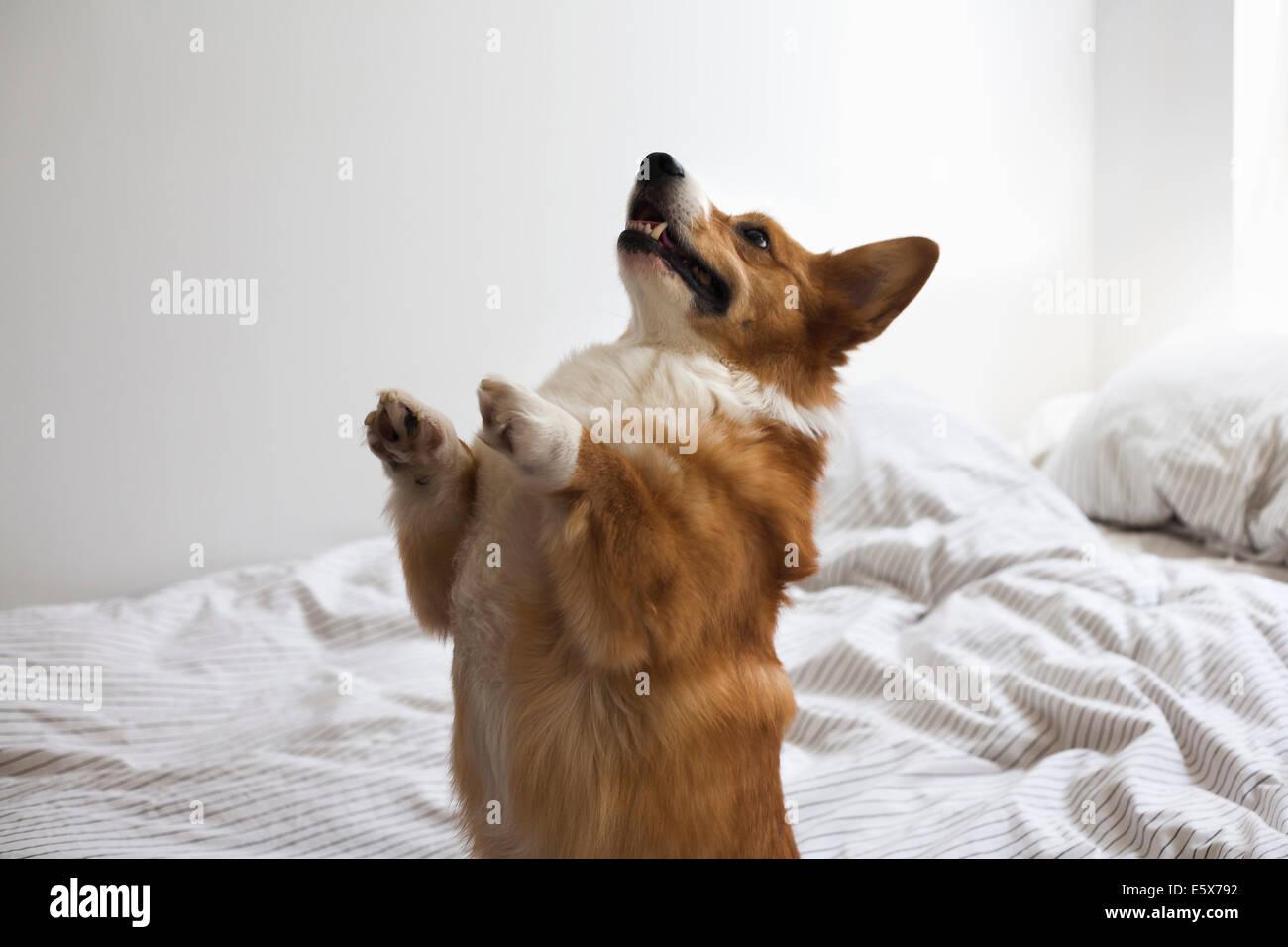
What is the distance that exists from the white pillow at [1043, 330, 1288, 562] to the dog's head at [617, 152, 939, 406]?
161 cm

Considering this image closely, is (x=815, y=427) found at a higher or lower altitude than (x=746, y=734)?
higher

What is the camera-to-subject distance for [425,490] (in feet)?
3.71

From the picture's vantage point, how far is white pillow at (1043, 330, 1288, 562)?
8.20 ft

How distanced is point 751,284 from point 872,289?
0.18m

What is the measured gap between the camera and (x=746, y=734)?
1104 millimetres

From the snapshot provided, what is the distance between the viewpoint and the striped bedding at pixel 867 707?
1.47m

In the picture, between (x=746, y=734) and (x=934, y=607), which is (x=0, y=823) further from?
(x=934, y=607)

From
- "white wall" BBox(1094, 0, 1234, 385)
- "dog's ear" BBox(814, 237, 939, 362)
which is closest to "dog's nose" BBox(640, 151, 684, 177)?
"dog's ear" BBox(814, 237, 939, 362)

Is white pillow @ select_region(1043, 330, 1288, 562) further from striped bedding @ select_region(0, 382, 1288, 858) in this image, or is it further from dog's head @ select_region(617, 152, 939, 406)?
dog's head @ select_region(617, 152, 939, 406)

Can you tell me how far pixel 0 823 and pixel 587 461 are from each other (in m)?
1.06

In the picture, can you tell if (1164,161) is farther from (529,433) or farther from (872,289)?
(529,433)
